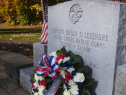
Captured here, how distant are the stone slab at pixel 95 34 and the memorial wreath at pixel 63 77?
15 cm

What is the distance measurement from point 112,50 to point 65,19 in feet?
3.29

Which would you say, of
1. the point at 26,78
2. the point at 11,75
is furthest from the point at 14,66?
the point at 26,78

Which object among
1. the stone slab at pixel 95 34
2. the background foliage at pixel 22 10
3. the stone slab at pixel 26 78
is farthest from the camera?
the background foliage at pixel 22 10

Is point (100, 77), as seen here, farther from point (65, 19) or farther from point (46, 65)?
point (65, 19)

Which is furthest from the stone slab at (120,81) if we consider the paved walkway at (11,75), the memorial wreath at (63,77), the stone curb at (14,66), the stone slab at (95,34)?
the stone curb at (14,66)

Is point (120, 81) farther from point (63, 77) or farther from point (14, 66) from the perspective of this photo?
point (14, 66)

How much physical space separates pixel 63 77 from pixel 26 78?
1.27 m

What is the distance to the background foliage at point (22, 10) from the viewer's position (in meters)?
17.0

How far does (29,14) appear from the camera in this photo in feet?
57.6

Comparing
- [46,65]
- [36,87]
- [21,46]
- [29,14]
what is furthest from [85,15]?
A: [29,14]

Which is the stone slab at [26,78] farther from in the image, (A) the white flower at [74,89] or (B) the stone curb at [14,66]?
(A) the white flower at [74,89]

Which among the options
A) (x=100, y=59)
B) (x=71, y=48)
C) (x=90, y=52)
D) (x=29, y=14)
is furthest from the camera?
(x=29, y=14)

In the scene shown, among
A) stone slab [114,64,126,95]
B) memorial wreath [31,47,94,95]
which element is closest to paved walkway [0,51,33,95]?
memorial wreath [31,47,94,95]

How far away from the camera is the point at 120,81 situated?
1.88 m
